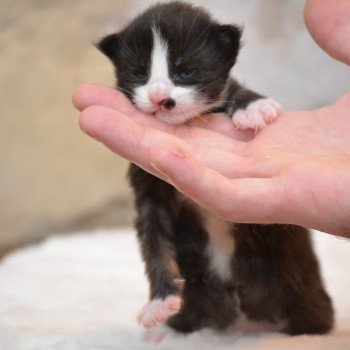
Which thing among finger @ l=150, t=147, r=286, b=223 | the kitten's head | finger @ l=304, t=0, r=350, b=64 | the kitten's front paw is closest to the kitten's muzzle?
the kitten's head

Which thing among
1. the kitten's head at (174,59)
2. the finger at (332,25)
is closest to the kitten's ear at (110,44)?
the kitten's head at (174,59)

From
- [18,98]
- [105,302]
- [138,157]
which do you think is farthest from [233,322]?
[18,98]

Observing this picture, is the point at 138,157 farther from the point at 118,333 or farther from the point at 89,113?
the point at 118,333

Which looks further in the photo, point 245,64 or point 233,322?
point 245,64

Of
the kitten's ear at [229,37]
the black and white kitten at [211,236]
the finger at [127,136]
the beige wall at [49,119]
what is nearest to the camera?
the finger at [127,136]

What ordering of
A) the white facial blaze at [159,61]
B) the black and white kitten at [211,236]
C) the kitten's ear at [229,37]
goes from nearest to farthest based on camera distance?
1. the white facial blaze at [159,61]
2. the black and white kitten at [211,236]
3. the kitten's ear at [229,37]

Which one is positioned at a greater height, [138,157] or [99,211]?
[138,157]

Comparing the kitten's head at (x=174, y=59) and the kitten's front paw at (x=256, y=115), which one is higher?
the kitten's head at (x=174, y=59)

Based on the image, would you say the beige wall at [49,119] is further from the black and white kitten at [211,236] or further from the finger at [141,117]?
the finger at [141,117]

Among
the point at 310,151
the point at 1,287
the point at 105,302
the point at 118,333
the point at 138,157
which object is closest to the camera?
the point at 138,157
